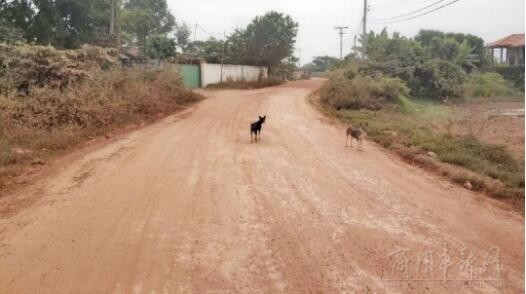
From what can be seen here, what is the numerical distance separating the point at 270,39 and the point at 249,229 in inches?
1417

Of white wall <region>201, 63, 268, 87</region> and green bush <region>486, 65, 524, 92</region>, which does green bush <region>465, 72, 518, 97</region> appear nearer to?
green bush <region>486, 65, 524, 92</region>

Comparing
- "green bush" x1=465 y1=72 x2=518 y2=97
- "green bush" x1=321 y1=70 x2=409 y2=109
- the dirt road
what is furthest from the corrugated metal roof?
the dirt road

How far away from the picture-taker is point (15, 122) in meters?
10.9

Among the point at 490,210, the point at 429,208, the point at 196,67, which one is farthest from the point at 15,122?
the point at 196,67

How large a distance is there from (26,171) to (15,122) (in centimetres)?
288

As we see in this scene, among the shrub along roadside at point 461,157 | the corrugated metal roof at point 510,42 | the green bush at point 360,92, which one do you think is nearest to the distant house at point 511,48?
the corrugated metal roof at point 510,42

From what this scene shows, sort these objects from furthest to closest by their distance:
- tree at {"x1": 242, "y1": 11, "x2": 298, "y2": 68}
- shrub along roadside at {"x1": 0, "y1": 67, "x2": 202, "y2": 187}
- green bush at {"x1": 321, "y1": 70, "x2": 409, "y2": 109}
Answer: tree at {"x1": 242, "y1": 11, "x2": 298, "y2": 68}, green bush at {"x1": 321, "y1": 70, "x2": 409, "y2": 109}, shrub along roadside at {"x1": 0, "y1": 67, "x2": 202, "y2": 187}

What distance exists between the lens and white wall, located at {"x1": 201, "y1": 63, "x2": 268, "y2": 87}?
3170 centimetres

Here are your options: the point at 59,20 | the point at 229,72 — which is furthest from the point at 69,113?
the point at 229,72

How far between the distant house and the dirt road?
46139 mm

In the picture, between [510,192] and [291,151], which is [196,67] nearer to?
[291,151]

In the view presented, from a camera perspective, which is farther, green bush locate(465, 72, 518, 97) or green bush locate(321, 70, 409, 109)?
green bush locate(465, 72, 518, 97)

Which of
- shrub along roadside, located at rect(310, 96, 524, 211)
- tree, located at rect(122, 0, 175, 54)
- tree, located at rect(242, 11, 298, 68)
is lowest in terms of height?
shrub along roadside, located at rect(310, 96, 524, 211)

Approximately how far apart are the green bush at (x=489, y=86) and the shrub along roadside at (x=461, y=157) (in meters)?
23.7
